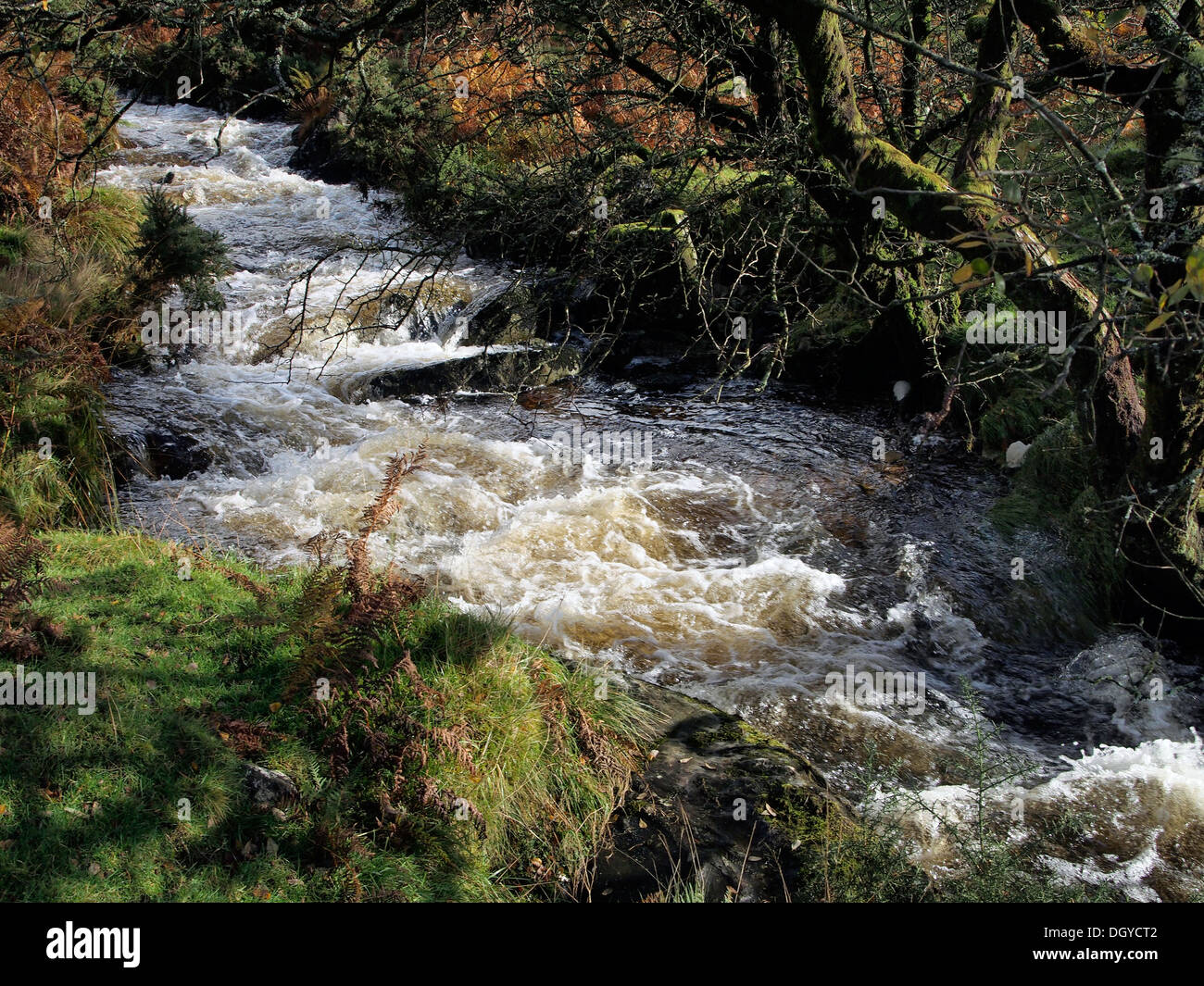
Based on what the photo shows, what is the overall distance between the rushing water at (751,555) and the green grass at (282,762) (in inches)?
30.1

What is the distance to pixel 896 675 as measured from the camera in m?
5.60

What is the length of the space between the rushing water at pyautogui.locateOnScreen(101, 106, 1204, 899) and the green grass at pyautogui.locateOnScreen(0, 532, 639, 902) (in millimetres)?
763

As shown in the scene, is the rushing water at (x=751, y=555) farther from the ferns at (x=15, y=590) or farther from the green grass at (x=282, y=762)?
the ferns at (x=15, y=590)

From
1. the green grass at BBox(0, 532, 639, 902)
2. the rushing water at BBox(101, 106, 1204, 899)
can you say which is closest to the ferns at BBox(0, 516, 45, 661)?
the green grass at BBox(0, 532, 639, 902)

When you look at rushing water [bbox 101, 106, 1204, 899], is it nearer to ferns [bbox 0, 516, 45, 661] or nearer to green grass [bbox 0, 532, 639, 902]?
green grass [bbox 0, 532, 639, 902]

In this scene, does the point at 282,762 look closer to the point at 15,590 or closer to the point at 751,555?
the point at 15,590

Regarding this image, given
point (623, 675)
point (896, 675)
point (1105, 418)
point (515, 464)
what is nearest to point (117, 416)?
point (515, 464)

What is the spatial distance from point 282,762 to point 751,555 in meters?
4.46

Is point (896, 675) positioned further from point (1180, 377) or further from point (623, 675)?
point (1180, 377)

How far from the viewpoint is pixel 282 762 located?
3.46 metres

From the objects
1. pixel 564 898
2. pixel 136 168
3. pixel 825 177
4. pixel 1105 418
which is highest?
pixel 136 168

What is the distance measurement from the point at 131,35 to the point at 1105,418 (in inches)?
258

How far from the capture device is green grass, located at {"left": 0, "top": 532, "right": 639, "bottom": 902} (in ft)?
9.81
